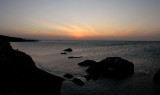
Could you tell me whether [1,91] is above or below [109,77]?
above

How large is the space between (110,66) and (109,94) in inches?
350

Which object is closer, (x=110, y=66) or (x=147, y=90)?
(x=147, y=90)

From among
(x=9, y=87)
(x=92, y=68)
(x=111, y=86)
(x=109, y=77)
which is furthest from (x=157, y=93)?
(x=9, y=87)

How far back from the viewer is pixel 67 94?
43.7ft

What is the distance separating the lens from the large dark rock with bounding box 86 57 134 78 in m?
21.1

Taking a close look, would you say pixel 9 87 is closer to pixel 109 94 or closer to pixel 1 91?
pixel 1 91

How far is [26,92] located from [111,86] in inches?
412

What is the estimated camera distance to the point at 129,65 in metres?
23.0

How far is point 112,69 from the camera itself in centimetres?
2150

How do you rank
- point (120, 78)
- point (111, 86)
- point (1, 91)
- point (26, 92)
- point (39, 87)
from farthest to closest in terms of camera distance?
point (120, 78)
point (111, 86)
point (39, 87)
point (26, 92)
point (1, 91)

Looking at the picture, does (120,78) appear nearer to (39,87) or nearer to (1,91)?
(39,87)

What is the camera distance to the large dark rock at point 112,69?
69.2ft

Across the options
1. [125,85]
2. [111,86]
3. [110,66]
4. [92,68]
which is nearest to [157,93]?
[125,85]

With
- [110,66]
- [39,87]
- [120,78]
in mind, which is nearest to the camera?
[39,87]
